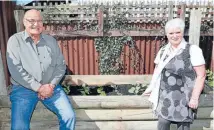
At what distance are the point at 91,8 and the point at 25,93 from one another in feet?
12.5

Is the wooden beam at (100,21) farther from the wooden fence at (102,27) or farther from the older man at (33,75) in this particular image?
the older man at (33,75)

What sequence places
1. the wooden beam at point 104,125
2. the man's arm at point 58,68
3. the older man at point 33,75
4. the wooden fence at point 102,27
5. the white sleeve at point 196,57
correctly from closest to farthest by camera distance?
the white sleeve at point 196,57 → the older man at point 33,75 → the man's arm at point 58,68 → the wooden beam at point 104,125 → the wooden fence at point 102,27

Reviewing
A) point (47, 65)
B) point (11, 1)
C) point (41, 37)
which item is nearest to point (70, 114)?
point (47, 65)

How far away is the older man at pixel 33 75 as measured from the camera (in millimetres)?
3004

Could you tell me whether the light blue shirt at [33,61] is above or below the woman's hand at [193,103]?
above

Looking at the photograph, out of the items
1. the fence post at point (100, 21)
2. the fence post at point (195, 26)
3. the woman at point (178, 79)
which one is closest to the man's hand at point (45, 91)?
the woman at point (178, 79)

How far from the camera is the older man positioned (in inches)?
118

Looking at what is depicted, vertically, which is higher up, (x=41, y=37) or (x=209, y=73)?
(x=41, y=37)

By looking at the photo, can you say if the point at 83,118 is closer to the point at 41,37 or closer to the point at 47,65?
the point at 47,65

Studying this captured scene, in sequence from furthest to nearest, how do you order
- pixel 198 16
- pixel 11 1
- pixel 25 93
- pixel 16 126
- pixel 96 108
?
pixel 11 1
pixel 198 16
pixel 96 108
pixel 25 93
pixel 16 126

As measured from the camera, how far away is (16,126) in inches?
113

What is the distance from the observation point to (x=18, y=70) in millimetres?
3023

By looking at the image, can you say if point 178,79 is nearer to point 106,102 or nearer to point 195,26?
point 106,102

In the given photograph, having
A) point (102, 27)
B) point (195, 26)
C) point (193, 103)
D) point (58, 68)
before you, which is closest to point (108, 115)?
point (58, 68)
